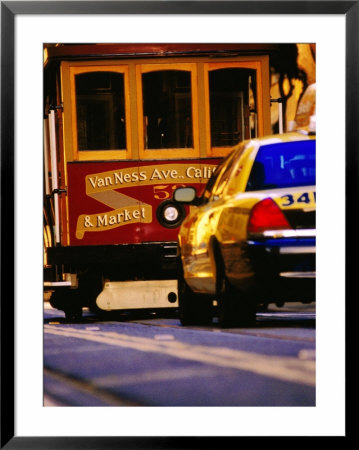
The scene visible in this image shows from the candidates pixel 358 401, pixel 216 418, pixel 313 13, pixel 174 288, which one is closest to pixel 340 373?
pixel 358 401

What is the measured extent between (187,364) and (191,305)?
0.60 meters

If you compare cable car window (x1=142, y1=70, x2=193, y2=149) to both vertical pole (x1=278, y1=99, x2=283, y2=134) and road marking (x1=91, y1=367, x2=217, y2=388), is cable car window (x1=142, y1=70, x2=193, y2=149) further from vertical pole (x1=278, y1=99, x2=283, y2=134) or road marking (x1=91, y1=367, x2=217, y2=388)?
road marking (x1=91, y1=367, x2=217, y2=388)

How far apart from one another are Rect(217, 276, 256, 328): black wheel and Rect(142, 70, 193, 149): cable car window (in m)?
0.94

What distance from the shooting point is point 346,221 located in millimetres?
6871

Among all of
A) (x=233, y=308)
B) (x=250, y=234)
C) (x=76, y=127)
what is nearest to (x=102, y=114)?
(x=76, y=127)

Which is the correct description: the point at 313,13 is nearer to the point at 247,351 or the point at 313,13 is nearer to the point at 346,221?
the point at 346,221

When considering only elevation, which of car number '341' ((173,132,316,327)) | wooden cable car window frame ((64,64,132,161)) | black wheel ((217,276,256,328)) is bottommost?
black wheel ((217,276,256,328))

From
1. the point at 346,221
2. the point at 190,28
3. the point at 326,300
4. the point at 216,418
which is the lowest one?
the point at 216,418

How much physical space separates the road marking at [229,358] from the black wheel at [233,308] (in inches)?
11.5

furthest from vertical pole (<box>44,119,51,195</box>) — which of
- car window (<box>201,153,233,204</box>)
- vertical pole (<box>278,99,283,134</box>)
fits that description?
vertical pole (<box>278,99,283,134</box>)

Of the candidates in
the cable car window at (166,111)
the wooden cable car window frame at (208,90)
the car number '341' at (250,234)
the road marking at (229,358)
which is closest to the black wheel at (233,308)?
the car number '341' at (250,234)

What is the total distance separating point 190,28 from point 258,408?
2.21 m

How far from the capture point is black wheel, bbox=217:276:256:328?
718 cm

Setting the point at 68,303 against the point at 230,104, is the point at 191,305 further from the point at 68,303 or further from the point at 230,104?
the point at 230,104
